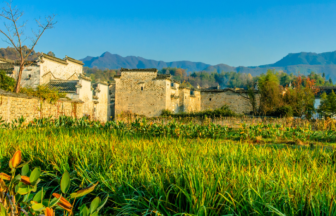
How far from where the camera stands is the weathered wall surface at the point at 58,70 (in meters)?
21.6

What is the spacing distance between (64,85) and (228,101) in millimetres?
18697

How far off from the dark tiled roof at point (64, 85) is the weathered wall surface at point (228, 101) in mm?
16190

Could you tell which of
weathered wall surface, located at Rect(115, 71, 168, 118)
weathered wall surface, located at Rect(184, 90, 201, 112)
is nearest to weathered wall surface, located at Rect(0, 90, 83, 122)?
weathered wall surface, located at Rect(115, 71, 168, 118)

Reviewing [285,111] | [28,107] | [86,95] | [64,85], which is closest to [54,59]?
[64,85]

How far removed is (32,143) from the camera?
4.77 m

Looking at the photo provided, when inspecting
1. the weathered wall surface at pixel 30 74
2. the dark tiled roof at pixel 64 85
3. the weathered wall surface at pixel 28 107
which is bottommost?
the weathered wall surface at pixel 28 107

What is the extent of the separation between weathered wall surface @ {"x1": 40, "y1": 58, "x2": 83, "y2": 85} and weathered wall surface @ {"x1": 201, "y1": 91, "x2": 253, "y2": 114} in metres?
15.8

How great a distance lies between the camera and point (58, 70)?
2355cm

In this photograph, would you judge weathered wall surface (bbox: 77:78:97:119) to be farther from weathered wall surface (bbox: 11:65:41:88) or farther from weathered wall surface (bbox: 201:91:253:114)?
weathered wall surface (bbox: 201:91:253:114)

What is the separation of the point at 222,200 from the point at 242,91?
2829 centimetres

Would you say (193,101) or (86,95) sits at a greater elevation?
(86,95)

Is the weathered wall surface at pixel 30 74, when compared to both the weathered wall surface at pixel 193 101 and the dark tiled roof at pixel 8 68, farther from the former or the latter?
the weathered wall surface at pixel 193 101

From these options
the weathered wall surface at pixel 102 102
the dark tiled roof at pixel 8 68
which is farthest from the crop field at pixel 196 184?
the weathered wall surface at pixel 102 102

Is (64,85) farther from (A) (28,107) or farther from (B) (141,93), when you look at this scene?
(B) (141,93)
